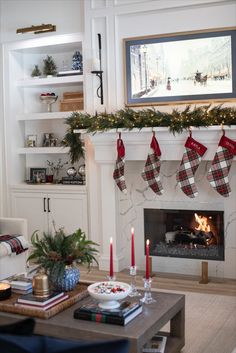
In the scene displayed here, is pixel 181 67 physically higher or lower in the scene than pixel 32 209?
higher

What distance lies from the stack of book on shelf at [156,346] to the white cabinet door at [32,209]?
294cm

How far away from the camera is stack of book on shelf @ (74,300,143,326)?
2.79m

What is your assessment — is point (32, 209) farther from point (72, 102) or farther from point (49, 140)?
point (72, 102)

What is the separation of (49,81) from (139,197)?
1.66 meters

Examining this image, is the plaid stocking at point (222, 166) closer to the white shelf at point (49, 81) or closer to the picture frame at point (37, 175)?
the white shelf at point (49, 81)

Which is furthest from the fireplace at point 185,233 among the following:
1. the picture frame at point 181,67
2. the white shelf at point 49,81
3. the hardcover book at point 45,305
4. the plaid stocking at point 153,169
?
the hardcover book at point 45,305

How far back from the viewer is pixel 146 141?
509 centimetres

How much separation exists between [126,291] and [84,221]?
109 inches

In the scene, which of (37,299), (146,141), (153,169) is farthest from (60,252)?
(146,141)

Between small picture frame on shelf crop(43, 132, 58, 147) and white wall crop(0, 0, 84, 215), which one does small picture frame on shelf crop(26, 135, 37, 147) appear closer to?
small picture frame on shelf crop(43, 132, 58, 147)

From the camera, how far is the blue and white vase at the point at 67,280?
3188mm

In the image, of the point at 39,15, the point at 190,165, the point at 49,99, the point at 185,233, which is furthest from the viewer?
the point at 49,99

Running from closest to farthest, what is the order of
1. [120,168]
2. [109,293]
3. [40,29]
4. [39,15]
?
1. [109,293]
2. [120,168]
3. [40,29]
4. [39,15]

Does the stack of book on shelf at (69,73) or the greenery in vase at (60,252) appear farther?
the stack of book on shelf at (69,73)
